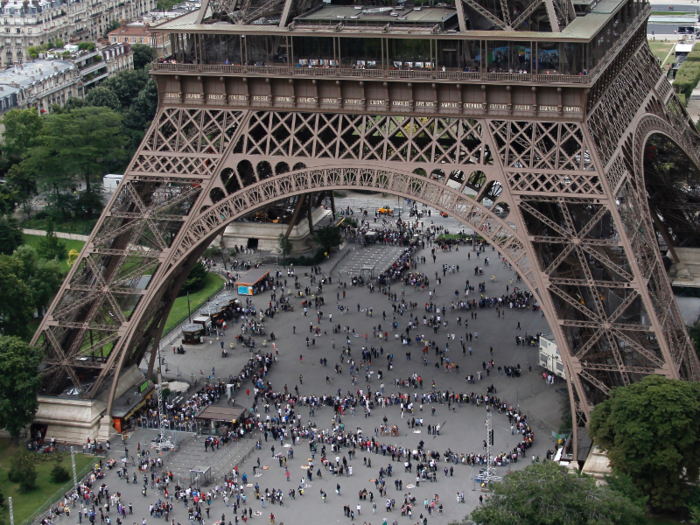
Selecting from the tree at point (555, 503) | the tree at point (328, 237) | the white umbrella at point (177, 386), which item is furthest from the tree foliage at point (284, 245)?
the tree at point (555, 503)

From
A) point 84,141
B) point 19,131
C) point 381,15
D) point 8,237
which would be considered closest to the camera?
point 381,15

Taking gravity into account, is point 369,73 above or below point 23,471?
above

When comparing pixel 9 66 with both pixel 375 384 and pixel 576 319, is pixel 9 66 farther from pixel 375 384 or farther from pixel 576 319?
pixel 576 319

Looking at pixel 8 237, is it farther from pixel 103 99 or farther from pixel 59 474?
pixel 59 474

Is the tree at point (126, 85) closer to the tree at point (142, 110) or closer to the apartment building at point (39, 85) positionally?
the tree at point (142, 110)

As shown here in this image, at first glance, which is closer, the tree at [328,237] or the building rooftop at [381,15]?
the building rooftop at [381,15]

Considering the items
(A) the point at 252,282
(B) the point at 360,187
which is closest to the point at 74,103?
(A) the point at 252,282
